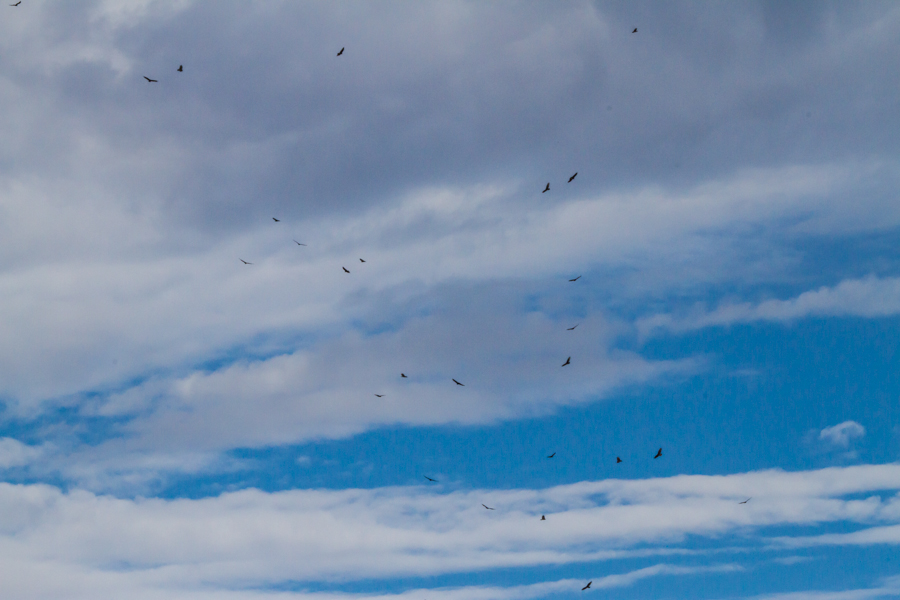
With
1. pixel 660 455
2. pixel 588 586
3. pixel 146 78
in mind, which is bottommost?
pixel 588 586

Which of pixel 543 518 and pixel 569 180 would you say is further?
pixel 543 518

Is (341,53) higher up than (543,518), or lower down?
higher up

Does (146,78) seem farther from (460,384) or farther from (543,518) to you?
(543,518)

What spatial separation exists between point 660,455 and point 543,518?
20254 mm

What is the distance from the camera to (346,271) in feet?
453

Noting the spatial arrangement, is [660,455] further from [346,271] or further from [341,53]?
[341,53]

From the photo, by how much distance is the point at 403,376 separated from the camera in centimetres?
13850

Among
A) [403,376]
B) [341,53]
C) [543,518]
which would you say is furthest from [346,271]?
[543,518]

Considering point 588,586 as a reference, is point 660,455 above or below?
above

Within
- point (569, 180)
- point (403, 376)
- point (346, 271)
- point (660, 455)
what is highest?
point (569, 180)

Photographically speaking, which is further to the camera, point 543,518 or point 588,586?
point 543,518

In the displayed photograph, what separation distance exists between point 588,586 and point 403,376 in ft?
114

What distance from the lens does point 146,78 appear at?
13362 cm

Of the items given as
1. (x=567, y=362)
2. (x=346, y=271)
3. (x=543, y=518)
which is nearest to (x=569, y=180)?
(x=567, y=362)
